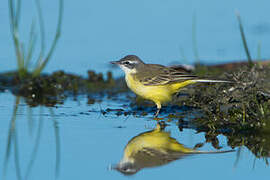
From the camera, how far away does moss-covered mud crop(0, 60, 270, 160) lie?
7098mm

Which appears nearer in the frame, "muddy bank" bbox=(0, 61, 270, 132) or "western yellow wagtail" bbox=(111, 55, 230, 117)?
"muddy bank" bbox=(0, 61, 270, 132)

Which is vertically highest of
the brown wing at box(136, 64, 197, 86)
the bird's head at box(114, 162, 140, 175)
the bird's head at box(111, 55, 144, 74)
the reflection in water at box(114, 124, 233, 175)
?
the bird's head at box(111, 55, 144, 74)

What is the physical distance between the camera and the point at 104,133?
7.31m

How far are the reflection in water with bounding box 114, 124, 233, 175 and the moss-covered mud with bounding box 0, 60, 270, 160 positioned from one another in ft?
1.66

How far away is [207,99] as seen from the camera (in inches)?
319

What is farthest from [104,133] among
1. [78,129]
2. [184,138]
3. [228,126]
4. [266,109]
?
[266,109]

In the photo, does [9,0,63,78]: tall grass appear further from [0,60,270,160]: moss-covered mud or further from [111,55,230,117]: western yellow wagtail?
[111,55,230,117]: western yellow wagtail

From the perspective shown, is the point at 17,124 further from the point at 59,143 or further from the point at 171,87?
the point at 171,87

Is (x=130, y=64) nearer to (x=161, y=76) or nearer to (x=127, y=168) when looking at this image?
(x=161, y=76)

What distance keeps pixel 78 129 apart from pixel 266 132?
251 cm

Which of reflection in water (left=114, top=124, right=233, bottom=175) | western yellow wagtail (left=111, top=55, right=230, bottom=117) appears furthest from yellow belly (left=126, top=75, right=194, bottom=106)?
reflection in water (left=114, top=124, right=233, bottom=175)

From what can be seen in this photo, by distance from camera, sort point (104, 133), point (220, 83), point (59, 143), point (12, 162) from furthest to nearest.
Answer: point (220, 83) < point (104, 133) < point (59, 143) < point (12, 162)

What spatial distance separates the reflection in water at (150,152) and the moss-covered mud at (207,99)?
51 centimetres

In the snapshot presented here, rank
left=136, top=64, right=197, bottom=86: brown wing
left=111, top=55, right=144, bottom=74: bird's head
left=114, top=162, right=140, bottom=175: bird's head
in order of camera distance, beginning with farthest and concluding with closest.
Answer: left=111, top=55, right=144, bottom=74: bird's head, left=136, top=64, right=197, bottom=86: brown wing, left=114, top=162, right=140, bottom=175: bird's head
